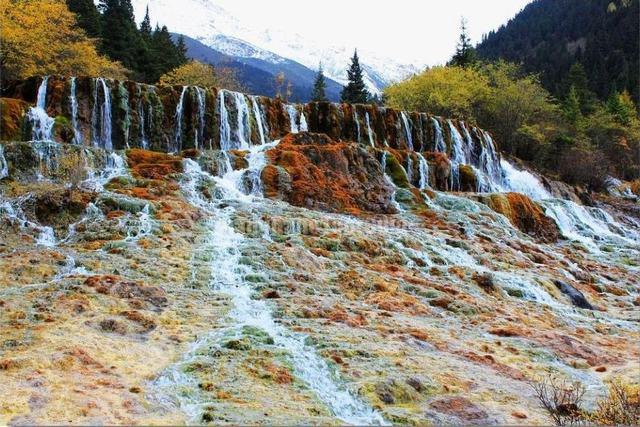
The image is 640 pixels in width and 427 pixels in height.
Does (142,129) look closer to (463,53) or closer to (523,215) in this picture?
(523,215)

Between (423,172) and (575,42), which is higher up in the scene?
(575,42)

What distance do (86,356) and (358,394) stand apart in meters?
3.64

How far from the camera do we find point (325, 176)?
23031 millimetres

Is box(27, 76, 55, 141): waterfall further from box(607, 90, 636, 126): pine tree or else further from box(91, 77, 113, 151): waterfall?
box(607, 90, 636, 126): pine tree

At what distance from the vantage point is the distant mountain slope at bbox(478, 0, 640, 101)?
295 ft

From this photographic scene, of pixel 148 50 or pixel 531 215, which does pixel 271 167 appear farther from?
pixel 148 50

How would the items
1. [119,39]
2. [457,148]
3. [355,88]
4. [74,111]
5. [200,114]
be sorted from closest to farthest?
1. [74,111]
2. [200,114]
3. [457,148]
4. [119,39]
5. [355,88]

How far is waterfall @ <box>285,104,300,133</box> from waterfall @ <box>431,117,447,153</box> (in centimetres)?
1000

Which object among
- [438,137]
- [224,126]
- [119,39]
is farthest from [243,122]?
[119,39]

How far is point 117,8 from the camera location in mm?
50812

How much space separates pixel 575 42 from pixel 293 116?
107 meters

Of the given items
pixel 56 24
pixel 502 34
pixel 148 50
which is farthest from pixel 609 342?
pixel 502 34

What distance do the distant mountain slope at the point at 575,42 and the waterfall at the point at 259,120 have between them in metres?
62.2

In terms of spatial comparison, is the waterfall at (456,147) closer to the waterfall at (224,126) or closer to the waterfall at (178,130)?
the waterfall at (224,126)
